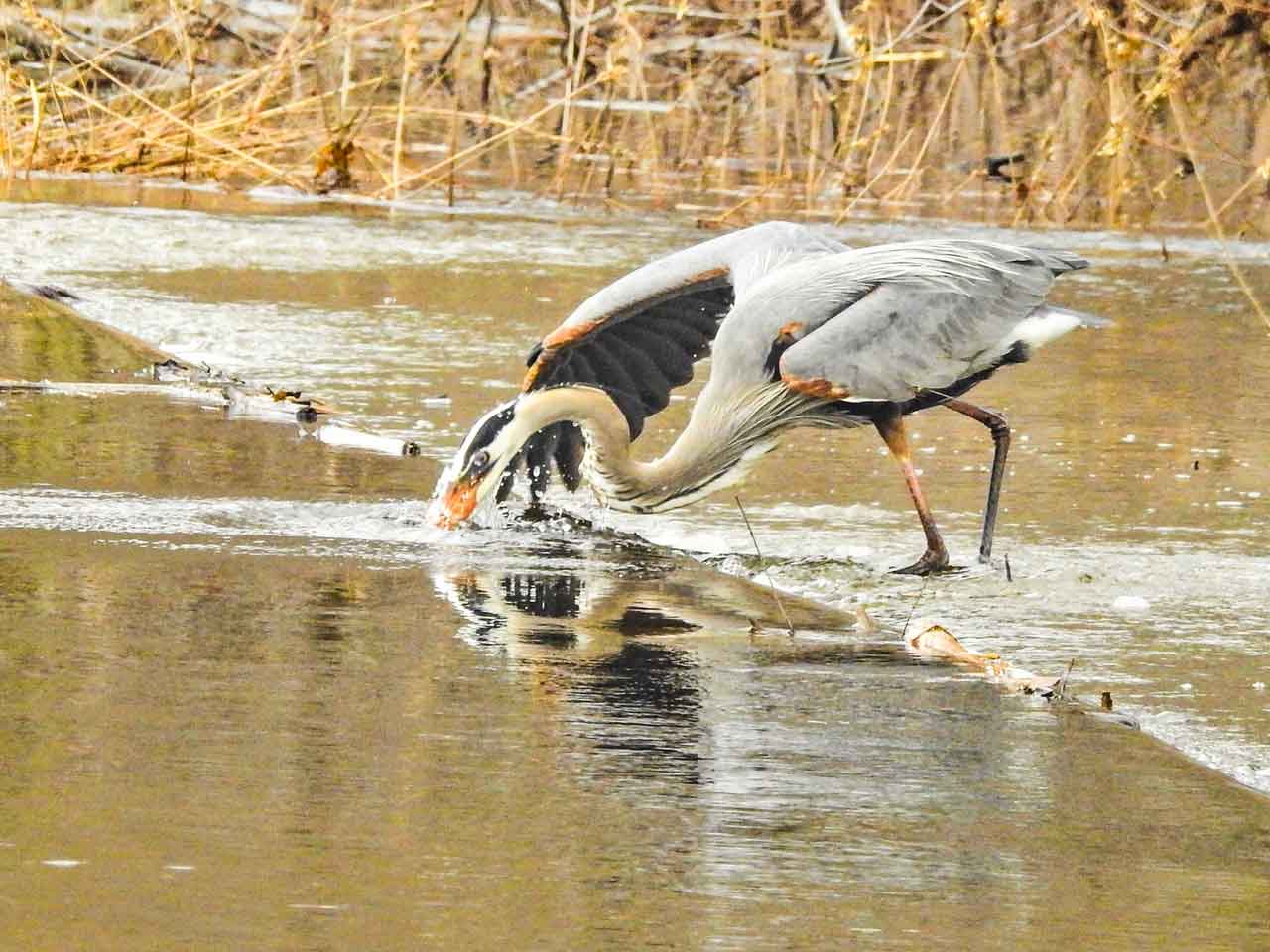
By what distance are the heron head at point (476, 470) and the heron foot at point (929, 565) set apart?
3.56 feet

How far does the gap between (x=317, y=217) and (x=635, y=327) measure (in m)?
6.56

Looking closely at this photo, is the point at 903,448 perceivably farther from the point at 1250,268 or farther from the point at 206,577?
the point at 1250,268

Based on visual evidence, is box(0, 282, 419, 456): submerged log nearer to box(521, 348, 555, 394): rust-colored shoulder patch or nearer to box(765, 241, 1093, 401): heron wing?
box(521, 348, 555, 394): rust-colored shoulder patch

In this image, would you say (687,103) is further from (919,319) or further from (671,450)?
(671,450)

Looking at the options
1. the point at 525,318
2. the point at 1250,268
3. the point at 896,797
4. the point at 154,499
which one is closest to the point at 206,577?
the point at 154,499

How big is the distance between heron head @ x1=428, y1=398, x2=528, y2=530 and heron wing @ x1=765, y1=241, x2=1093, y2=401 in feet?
2.50

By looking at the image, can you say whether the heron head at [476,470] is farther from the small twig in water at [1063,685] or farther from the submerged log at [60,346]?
the submerged log at [60,346]

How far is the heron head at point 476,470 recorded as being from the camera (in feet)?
22.0

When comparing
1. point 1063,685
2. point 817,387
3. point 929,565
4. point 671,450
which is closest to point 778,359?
point 817,387

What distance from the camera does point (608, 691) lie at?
5.02 metres

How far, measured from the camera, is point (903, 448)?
23.4 ft

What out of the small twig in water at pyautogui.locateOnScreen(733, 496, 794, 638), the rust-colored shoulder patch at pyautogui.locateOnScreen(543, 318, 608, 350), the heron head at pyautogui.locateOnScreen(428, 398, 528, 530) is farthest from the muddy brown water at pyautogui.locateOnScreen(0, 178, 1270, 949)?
the rust-colored shoulder patch at pyautogui.locateOnScreen(543, 318, 608, 350)

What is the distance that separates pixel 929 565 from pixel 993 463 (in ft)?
2.63

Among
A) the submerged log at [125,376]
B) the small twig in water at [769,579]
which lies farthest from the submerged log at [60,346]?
the small twig in water at [769,579]
